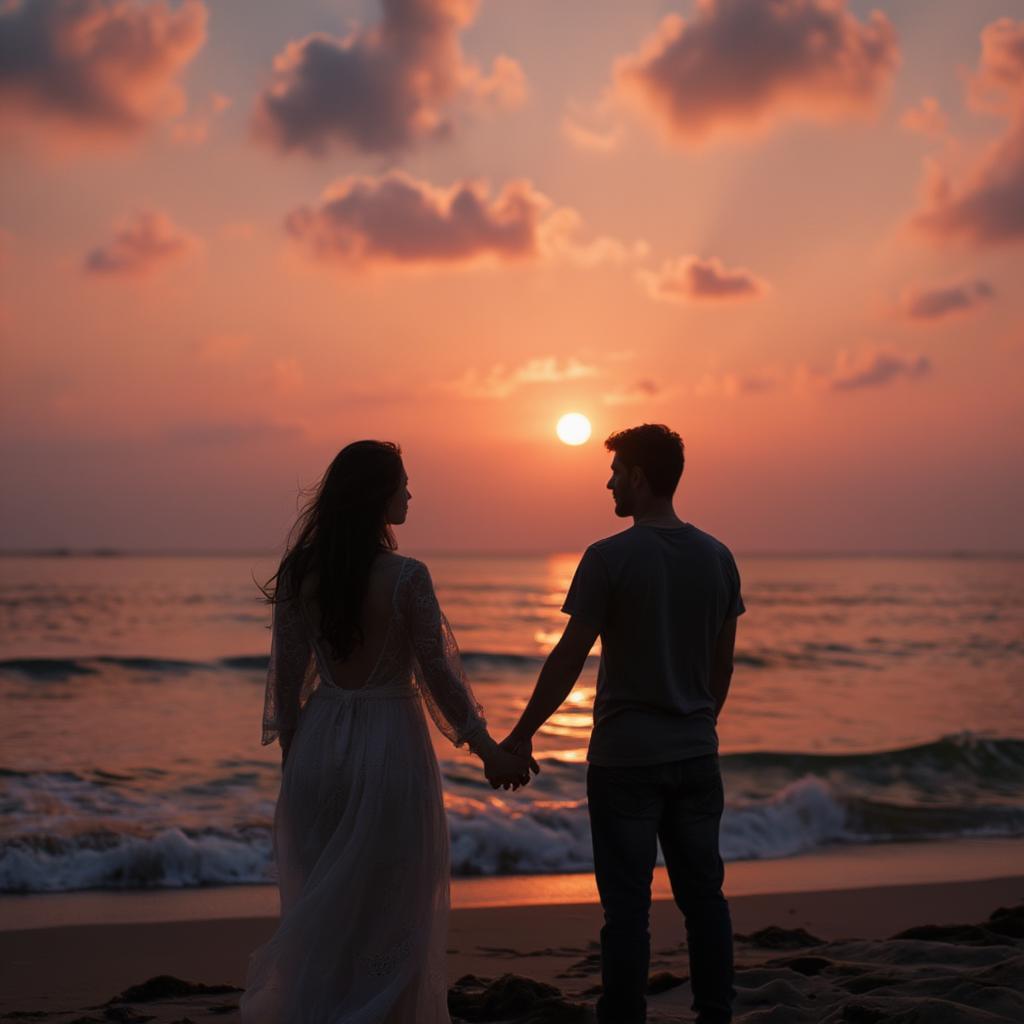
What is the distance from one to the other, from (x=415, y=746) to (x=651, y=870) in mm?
840

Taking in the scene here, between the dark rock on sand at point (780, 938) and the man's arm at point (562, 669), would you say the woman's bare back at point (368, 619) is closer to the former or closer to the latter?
the man's arm at point (562, 669)

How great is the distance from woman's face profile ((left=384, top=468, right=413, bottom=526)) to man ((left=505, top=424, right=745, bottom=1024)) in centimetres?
60

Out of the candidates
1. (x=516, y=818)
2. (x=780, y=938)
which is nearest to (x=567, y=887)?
(x=516, y=818)

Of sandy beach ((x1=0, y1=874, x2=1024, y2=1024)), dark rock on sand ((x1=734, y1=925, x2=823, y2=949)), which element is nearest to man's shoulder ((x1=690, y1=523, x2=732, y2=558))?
sandy beach ((x1=0, y1=874, x2=1024, y2=1024))

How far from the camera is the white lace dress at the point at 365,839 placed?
355 cm

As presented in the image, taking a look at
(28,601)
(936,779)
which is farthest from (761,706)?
(28,601)

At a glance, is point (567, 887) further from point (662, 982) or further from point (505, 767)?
point (505, 767)

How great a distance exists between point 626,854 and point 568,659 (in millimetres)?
629

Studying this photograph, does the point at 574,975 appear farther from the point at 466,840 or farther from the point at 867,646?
the point at 867,646

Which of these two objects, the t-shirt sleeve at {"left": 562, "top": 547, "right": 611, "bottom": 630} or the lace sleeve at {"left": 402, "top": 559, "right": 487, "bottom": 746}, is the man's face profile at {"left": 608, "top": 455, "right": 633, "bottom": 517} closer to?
the t-shirt sleeve at {"left": 562, "top": 547, "right": 611, "bottom": 630}

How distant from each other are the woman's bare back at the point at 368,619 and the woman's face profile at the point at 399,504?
117 millimetres

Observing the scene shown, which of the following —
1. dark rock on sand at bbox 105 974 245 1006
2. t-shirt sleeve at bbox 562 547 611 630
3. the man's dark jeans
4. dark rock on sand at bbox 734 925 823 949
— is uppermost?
t-shirt sleeve at bbox 562 547 611 630

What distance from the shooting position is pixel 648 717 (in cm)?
364

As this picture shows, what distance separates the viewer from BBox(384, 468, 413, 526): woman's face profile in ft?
12.0
